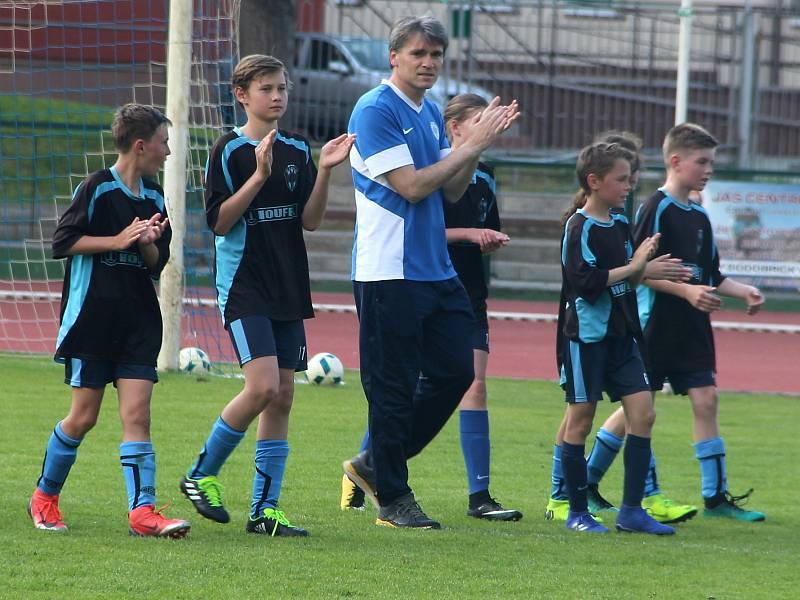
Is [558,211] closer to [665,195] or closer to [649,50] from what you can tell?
[649,50]

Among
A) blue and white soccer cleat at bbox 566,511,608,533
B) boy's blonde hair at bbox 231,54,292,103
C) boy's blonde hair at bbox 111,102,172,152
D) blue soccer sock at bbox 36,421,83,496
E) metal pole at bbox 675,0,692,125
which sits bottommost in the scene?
blue and white soccer cleat at bbox 566,511,608,533

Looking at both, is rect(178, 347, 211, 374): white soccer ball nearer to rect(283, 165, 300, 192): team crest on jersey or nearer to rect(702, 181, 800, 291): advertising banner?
rect(283, 165, 300, 192): team crest on jersey

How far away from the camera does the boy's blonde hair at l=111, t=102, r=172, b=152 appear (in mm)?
5418

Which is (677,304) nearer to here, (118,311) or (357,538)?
(357,538)

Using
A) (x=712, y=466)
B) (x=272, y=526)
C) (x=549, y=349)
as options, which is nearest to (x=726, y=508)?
(x=712, y=466)

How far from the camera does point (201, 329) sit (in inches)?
456

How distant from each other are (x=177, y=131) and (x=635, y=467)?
5.44 metres

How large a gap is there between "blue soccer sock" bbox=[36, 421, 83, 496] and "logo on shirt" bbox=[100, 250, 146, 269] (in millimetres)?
717

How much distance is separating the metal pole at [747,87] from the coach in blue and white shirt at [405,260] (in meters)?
14.4

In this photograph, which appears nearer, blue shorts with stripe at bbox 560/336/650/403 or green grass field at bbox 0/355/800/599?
green grass field at bbox 0/355/800/599

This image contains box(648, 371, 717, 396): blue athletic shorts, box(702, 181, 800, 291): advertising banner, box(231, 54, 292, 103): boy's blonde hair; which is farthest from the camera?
box(702, 181, 800, 291): advertising banner

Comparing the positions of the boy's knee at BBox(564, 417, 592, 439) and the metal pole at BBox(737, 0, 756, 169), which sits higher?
the metal pole at BBox(737, 0, 756, 169)

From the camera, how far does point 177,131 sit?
1030 cm

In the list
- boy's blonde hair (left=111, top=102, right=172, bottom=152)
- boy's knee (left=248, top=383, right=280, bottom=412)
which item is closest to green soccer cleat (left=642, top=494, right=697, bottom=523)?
boy's knee (left=248, top=383, right=280, bottom=412)
